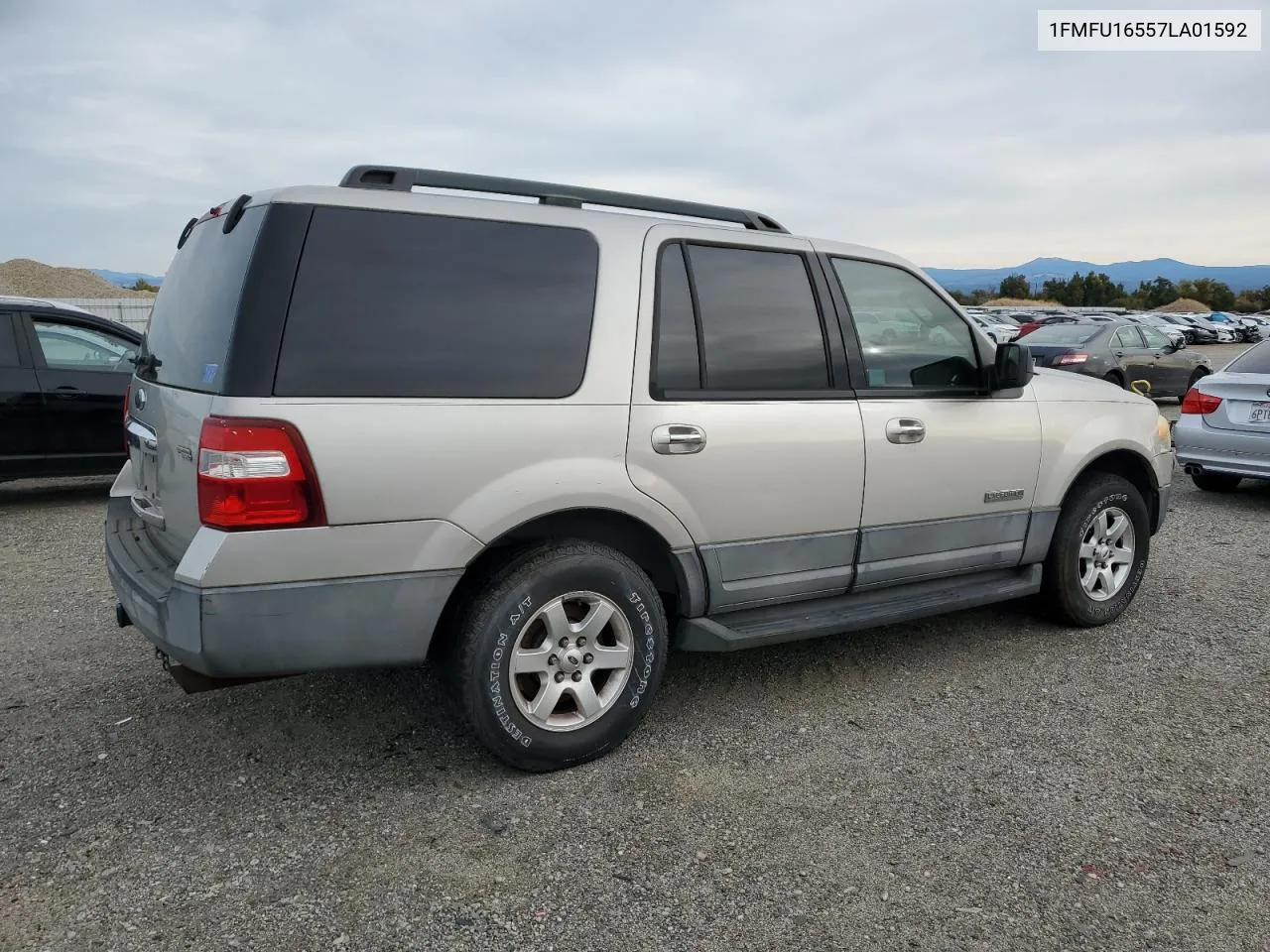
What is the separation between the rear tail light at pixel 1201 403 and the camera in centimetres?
837

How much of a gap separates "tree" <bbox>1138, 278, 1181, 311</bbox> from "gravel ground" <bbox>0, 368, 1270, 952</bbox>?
86.7 metres

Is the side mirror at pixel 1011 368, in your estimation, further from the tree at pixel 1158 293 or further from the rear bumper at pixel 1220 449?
the tree at pixel 1158 293

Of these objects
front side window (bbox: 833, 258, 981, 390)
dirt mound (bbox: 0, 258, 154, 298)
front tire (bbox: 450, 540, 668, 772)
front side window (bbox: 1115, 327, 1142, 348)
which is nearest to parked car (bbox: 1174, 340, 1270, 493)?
front side window (bbox: 833, 258, 981, 390)

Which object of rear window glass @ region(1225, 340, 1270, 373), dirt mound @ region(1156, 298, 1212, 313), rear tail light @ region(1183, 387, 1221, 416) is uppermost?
dirt mound @ region(1156, 298, 1212, 313)

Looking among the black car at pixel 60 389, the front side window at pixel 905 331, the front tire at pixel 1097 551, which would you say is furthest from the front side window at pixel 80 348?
the front tire at pixel 1097 551

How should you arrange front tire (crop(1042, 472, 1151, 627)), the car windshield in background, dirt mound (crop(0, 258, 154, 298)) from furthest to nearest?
dirt mound (crop(0, 258, 154, 298))
the car windshield in background
front tire (crop(1042, 472, 1151, 627))

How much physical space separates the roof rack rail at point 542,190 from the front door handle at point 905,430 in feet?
2.97

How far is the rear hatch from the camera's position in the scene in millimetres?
2953

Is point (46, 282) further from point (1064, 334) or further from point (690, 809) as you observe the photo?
point (690, 809)

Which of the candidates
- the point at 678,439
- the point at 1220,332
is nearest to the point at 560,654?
the point at 678,439

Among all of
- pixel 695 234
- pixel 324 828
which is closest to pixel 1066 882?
pixel 324 828

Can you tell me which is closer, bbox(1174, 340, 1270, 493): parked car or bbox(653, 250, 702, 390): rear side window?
bbox(653, 250, 702, 390): rear side window

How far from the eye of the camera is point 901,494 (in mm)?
4074

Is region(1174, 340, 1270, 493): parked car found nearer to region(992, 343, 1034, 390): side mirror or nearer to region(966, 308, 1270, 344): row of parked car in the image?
region(992, 343, 1034, 390): side mirror
